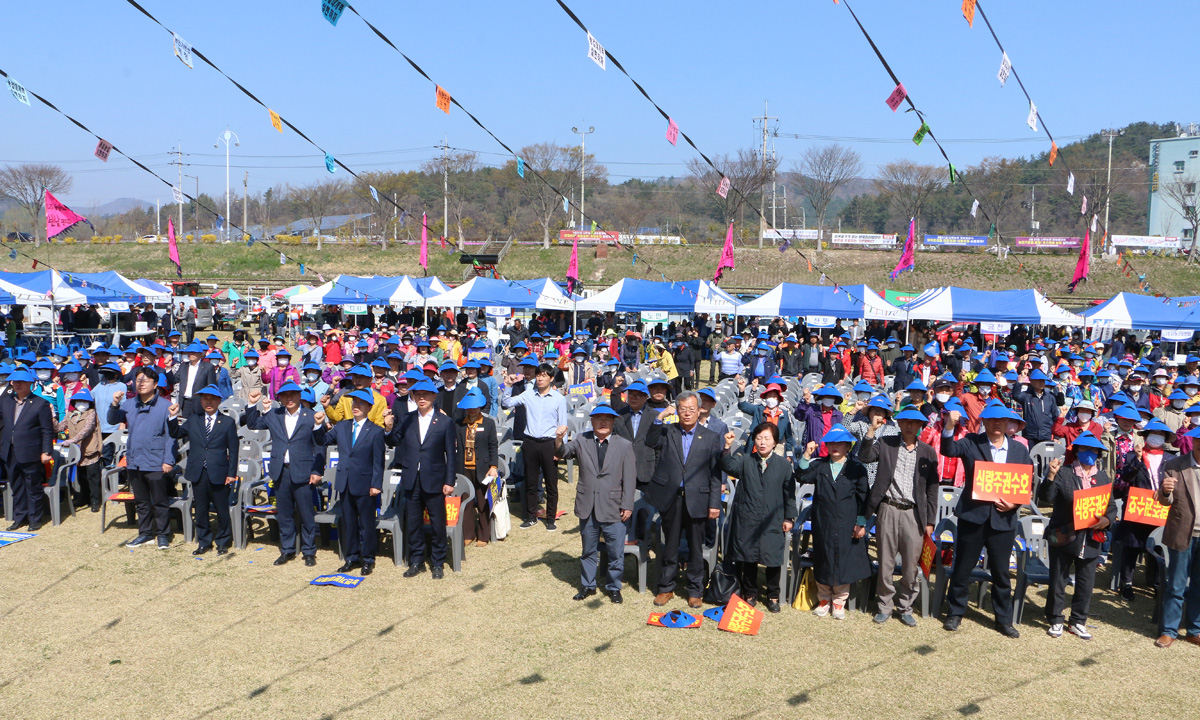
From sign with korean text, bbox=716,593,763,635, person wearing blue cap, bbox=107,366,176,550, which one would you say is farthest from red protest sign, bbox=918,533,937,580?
person wearing blue cap, bbox=107,366,176,550

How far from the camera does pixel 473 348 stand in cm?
1780

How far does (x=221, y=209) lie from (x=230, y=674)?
371 feet

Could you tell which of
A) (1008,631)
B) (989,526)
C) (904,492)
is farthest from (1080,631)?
(904,492)

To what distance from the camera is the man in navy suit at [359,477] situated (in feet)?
22.1

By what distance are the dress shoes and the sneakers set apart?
0.38m

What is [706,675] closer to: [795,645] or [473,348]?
[795,645]

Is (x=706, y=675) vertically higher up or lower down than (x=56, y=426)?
lower down

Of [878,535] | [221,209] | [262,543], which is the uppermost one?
[221,209]

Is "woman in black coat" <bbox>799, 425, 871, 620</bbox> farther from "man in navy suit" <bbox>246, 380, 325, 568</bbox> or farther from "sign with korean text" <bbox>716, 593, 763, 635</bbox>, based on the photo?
"man in navy suit" <bbox>246, 380, 325, 568</bbox>

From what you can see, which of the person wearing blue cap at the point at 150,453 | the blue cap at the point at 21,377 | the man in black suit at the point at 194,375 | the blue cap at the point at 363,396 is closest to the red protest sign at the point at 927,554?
the blue cap at the point at 363,396

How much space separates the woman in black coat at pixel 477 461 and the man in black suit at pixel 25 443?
12.8 feet

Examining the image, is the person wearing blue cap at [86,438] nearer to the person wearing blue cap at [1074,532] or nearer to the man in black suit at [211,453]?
the man in black suit at [211,453]

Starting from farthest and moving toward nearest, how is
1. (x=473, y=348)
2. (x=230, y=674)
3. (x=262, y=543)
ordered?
1. (x=473, y=348)
2. (x=262, y=543)
3. (x=230, y=674)

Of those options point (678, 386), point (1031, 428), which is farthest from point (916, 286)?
point (1031, 428)
